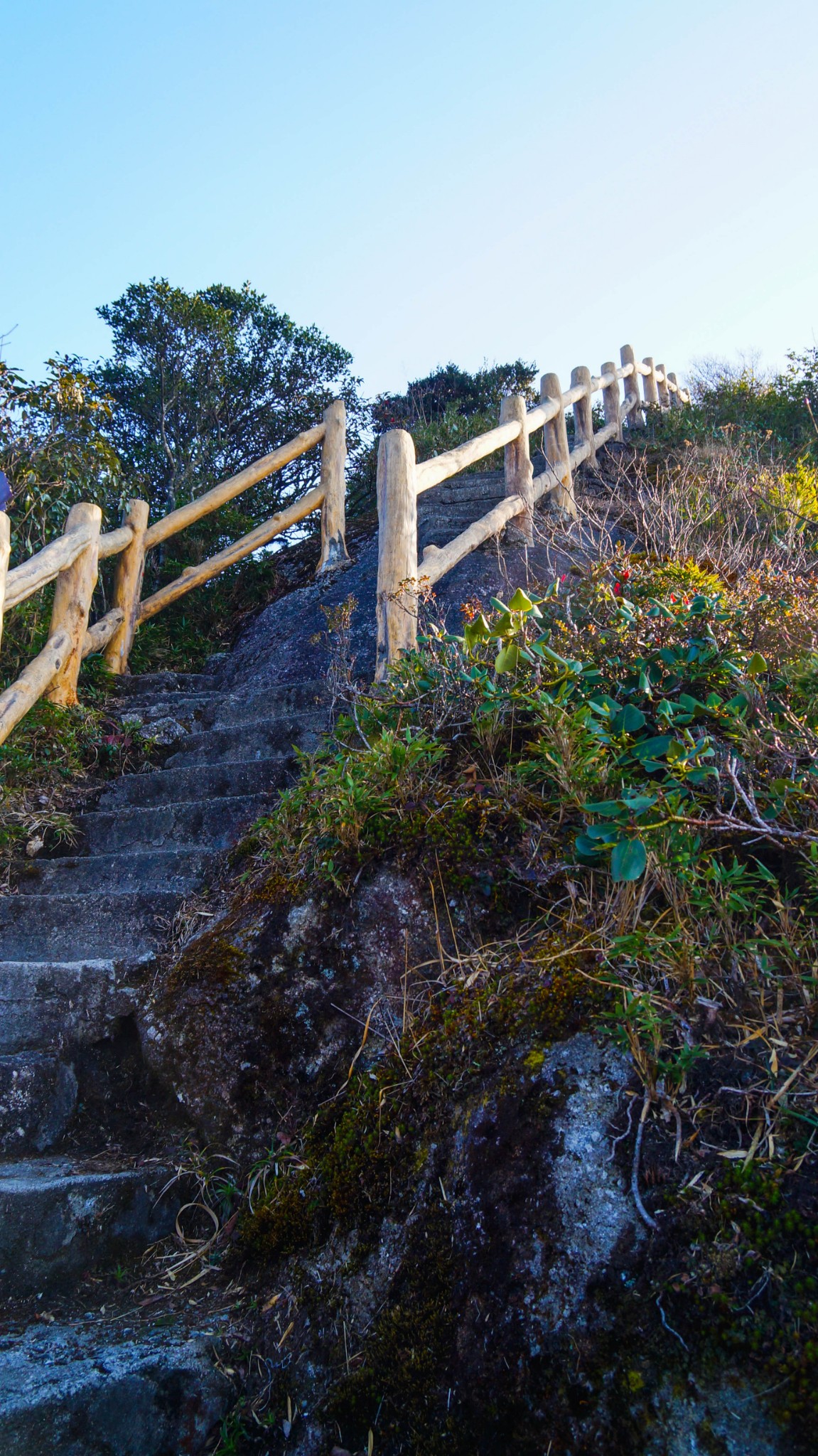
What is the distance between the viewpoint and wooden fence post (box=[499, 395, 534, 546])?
583 cm

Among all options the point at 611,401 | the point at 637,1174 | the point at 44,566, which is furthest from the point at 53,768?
the point at 611,401

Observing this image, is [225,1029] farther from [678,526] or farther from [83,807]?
[678,526]

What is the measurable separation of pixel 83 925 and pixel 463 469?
13.1 feet

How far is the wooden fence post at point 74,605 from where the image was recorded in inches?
187

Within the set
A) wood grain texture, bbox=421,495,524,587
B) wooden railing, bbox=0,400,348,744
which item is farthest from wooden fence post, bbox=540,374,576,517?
wooden railing, bbox=0,400,348,744

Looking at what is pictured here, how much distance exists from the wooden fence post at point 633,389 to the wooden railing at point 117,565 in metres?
4.91

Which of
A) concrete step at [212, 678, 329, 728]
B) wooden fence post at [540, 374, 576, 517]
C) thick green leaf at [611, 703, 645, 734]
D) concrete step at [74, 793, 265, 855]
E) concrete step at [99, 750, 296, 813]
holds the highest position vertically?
wooden fence post at [540, 374, 576, 517]

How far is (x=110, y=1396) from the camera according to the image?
170 centimetres

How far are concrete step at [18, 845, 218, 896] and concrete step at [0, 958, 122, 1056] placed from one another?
0.60 m

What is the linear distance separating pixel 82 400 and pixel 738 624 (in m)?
5.44

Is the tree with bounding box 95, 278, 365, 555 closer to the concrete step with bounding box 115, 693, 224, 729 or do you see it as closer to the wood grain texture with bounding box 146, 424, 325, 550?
the wood grain texture with bounding box 146, 424, 325, 550

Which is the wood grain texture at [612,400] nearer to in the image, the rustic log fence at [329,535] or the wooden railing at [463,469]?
the wooden railing at [463,469]

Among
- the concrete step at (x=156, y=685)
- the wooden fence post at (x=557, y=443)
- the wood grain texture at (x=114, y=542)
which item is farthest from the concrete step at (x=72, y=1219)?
the wooden fence post at (x=557, y=443)

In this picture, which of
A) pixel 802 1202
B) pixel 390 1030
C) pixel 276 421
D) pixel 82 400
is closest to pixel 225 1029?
pixel 390 1030
